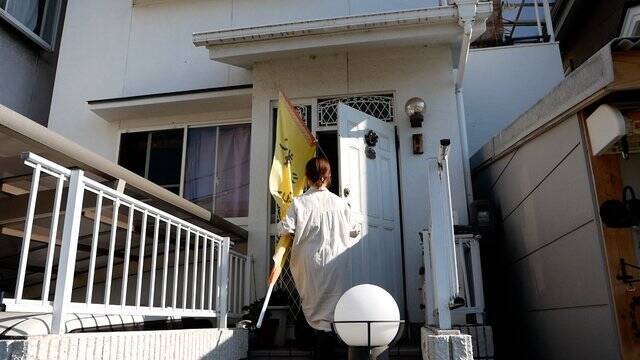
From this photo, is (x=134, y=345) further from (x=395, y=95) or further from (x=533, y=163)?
(x=395, y=95)

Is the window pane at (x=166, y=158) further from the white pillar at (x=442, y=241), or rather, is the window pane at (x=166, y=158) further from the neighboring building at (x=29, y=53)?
the white pillar at (x=442, y=241)

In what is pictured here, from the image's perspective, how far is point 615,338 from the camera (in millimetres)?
2834

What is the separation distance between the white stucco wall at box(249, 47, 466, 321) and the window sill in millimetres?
3351

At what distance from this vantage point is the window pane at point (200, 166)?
19.4 ft

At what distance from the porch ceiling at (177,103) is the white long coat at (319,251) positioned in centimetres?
262

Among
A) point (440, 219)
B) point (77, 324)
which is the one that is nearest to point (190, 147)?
point (77, 324)

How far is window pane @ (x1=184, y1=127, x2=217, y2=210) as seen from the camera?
5.92 m

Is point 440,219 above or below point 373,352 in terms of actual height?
above

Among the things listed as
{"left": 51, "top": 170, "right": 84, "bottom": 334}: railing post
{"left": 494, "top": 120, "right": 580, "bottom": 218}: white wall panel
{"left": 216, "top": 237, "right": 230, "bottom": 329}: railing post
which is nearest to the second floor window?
{"left": 216, "top": 237, "right": 230, "bottom": 329}: railing post

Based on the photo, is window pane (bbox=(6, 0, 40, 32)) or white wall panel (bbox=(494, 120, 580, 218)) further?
window pane (bbox=(6, 0, 40, 32))

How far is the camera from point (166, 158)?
243 inches

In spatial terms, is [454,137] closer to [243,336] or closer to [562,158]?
[562,158]

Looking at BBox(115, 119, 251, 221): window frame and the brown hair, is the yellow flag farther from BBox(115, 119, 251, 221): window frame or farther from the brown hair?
BBox(115, 119, 251, 221): window frame

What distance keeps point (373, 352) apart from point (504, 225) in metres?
2.81
